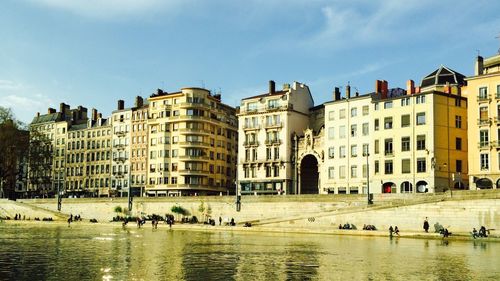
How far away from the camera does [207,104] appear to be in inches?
4776

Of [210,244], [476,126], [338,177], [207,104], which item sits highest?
[207,104]

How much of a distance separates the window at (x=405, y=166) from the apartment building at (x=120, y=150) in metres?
62.8

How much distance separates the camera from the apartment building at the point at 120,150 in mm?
129500

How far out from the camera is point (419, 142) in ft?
276

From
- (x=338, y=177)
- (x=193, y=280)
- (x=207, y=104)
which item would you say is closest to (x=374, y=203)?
(x=338, y=177)

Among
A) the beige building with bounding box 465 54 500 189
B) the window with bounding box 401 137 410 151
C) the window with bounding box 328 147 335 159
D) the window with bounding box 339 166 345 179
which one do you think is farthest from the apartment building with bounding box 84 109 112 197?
the beige building with bounding box 465 54 500 189

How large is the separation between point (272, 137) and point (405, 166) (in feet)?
88.6

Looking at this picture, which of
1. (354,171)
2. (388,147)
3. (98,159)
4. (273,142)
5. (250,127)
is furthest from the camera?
(98,159)

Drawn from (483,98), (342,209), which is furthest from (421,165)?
(342,209)

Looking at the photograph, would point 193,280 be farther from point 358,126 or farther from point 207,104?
point 207,104

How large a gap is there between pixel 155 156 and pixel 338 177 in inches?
1687

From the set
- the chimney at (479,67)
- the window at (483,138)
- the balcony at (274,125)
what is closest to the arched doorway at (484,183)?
the window at (483,138)

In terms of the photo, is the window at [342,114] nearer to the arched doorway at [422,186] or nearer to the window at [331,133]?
the window at [331,133]

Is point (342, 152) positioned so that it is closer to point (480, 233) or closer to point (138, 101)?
point (480, 233)
